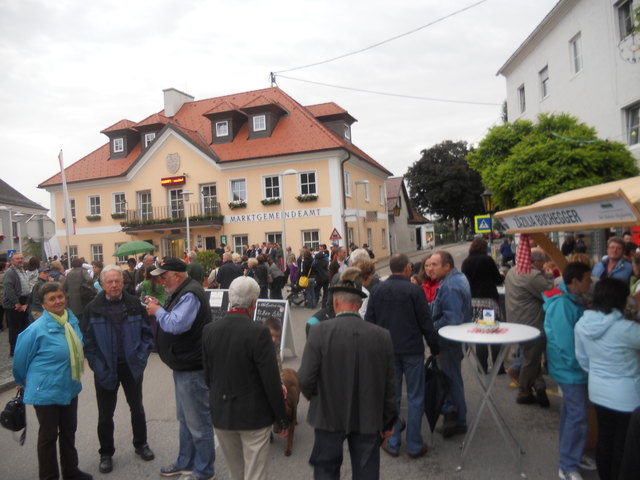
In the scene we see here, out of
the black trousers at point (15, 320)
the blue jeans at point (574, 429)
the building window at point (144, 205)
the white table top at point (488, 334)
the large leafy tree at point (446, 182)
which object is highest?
the large leafy tree at point (446, 182)

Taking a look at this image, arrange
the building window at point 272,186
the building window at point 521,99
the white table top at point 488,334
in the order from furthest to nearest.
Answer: the building window at point 272,186 → the building window at point 521,99 → the white table top at point 488,334

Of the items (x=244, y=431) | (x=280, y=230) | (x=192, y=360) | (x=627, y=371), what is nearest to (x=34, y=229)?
(x=192, y=360)

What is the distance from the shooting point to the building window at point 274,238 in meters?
28.5

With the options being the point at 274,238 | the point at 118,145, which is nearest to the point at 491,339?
the point at 274,238

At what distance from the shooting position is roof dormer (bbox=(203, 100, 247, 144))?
3014 centimetres

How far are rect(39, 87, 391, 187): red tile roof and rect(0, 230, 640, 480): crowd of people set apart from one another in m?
22.5

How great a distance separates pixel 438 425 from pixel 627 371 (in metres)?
2.43

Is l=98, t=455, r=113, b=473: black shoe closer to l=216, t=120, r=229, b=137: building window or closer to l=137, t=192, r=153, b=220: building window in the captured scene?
l=216, t=120, r=229, b=137: building window

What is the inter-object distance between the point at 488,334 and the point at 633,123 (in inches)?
572

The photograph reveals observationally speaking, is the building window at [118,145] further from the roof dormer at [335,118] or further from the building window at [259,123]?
the roof dormer at [335,118]

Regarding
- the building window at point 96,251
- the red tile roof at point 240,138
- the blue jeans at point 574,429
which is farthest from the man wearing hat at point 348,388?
the building window at point 96,251

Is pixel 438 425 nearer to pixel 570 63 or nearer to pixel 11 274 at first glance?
pixel 11 274

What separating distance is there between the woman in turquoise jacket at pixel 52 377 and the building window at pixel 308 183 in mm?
23850

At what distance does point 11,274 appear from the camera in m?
9.29
